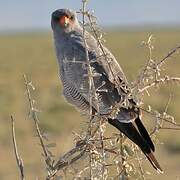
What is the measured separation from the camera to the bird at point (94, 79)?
3973 mm

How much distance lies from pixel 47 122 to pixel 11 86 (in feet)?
44.2

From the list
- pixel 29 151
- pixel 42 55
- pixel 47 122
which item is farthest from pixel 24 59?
pixel 29 151

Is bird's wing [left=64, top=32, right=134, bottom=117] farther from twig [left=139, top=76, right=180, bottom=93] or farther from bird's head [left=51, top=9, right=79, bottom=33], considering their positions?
twig [left=139, top=76, right=180, bottom=93]

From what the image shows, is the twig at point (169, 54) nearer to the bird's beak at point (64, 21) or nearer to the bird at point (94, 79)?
the bird at point (94, 79)

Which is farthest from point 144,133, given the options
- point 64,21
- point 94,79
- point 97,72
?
point 64,21

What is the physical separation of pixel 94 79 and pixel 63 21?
0.70 metres

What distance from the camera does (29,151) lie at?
15.0m

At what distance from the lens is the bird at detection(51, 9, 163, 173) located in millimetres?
3973

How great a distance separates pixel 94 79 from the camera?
4.62 m

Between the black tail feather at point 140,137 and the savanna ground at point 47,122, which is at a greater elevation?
the black tail feather at point 140,137

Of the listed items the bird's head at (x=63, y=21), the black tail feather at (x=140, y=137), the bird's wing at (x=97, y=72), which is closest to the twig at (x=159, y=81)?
the black tail feather at (x=140, y=137)

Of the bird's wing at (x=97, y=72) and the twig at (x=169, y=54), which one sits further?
the bird's wing at (x=97, y=72)

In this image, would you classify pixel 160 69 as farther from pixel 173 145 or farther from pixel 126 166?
pixel 173 145

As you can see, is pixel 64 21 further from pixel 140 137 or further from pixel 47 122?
pixel 47 122
